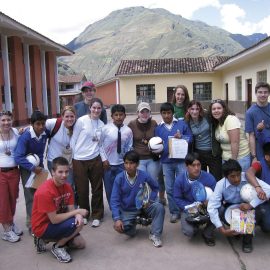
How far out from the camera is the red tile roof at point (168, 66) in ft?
101

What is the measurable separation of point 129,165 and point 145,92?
27553 mm

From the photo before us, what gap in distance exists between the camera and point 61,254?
3797 millimetres

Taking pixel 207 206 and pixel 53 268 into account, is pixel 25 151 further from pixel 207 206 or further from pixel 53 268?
pixel 207 206

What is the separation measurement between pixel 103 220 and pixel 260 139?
2321 mm

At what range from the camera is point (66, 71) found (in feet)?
324

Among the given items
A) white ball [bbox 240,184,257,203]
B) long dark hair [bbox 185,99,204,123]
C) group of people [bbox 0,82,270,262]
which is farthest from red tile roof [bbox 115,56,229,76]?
white ball [bbox 240,184,257,203]

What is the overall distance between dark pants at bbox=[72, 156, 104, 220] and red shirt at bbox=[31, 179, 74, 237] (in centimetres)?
86

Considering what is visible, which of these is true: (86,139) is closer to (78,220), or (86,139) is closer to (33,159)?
(33,159)

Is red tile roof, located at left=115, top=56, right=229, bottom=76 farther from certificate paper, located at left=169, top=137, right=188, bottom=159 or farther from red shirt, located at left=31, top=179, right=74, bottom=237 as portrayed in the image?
red shirt, located at left=31, top=179, right=74, bottom=237

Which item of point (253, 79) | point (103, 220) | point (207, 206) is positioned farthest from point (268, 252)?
point (253, 79)

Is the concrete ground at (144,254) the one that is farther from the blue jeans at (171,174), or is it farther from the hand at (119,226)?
the blue jeans at (171,174)

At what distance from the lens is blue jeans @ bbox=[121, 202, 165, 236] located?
4.17 m

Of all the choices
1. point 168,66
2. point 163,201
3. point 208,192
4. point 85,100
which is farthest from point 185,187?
point 168,66

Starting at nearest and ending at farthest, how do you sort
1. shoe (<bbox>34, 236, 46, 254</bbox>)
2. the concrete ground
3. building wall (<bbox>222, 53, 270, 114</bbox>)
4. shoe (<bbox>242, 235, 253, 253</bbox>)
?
the concrete ground → shoe (<bbox>242, 235, 253, 253</bbox>) → shoe (<bbox>34, 236, 46, 254</bbox>) → building wall (<bbox>222, 53, 270, 114</bbox>)
